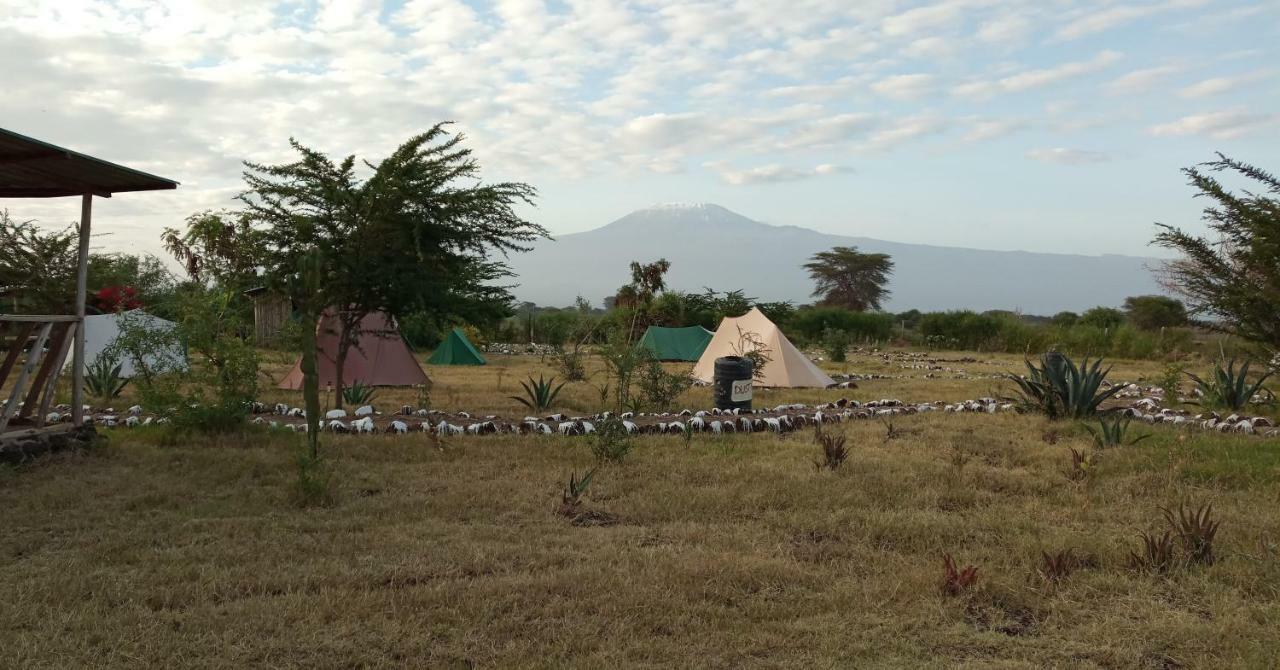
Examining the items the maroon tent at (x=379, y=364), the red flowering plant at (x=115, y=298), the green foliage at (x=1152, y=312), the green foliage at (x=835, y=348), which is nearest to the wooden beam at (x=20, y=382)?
the red flowering plant at (x=115, y=298)

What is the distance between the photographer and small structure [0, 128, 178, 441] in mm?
6023

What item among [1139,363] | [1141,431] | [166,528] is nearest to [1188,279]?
[1141,431]

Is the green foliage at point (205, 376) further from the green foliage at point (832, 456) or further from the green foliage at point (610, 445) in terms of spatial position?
the green foliage at point (832, 456)

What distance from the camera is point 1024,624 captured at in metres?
3.56

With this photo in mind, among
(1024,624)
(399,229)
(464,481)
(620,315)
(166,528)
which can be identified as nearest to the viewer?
(1024,624)

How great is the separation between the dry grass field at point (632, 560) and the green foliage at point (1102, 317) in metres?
25.6

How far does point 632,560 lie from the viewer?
13.8 feet

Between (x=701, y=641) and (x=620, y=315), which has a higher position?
(x=620, y=315)

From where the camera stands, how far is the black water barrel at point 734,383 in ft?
32.7

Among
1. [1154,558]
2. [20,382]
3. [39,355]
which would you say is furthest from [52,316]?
[1154,558]

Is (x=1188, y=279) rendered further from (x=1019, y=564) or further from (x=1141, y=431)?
(x=1019, y=564)

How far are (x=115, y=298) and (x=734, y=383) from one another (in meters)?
10.7

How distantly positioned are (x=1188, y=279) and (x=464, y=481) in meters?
7.12

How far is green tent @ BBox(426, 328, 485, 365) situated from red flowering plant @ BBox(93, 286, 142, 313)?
21.6 feet
